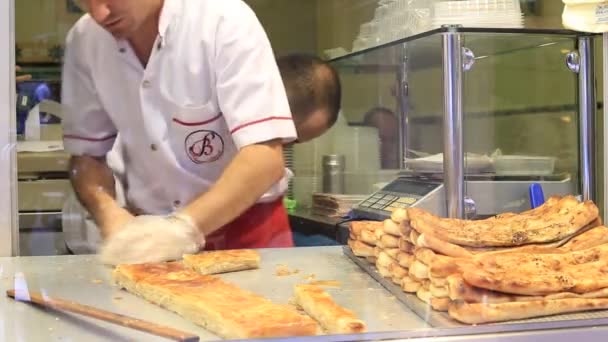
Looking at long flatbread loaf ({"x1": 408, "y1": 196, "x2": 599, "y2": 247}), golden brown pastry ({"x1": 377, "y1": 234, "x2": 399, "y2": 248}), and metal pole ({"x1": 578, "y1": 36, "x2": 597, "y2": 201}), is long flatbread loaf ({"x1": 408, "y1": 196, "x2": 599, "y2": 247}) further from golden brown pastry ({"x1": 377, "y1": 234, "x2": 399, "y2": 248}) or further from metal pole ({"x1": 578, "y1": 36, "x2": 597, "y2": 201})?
metal pole ({"x1": 578, "y1": 36, "x2": 597, "y2": 201})

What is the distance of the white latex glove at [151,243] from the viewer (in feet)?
3.73

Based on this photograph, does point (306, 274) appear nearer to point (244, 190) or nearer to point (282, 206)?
point (244, 190)

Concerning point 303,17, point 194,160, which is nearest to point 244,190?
point 194,160

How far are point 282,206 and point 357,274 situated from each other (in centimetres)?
51

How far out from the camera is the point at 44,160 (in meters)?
1.36

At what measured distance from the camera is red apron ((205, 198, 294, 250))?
1.39m

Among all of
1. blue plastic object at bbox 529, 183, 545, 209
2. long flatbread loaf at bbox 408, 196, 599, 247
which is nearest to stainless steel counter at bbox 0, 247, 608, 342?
long flatbread loaf at bbox 408, 196, 599, 247

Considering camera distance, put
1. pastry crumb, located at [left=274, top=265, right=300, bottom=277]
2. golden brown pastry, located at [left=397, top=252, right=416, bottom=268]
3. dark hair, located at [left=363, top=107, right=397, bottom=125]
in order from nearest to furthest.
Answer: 1. golden brown pastry, located at [left=397, top=252, right=416, bottom=268]
2. pastry crumb, located at [left=274, top=265, right=300, bottom=277]
3. dark hair, located at [left=363, top=107, right=397, bottom=125]

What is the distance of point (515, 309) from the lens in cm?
73

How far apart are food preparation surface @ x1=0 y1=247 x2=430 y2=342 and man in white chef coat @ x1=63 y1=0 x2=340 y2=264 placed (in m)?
0.18

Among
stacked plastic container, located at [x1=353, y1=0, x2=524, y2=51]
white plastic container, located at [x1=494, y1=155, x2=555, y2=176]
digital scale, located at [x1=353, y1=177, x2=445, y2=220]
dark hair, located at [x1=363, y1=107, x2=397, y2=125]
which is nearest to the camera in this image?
digital scale, located at [x1=353, y1=177, x2=445, y2=220]

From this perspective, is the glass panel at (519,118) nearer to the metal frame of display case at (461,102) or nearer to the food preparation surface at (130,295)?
the metal frame of display case at (461,102)

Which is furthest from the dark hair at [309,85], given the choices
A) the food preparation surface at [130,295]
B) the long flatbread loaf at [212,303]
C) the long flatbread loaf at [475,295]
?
the long flatbread loaf at [475,295]

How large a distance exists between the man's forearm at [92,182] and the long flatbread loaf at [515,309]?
0.86 meters
